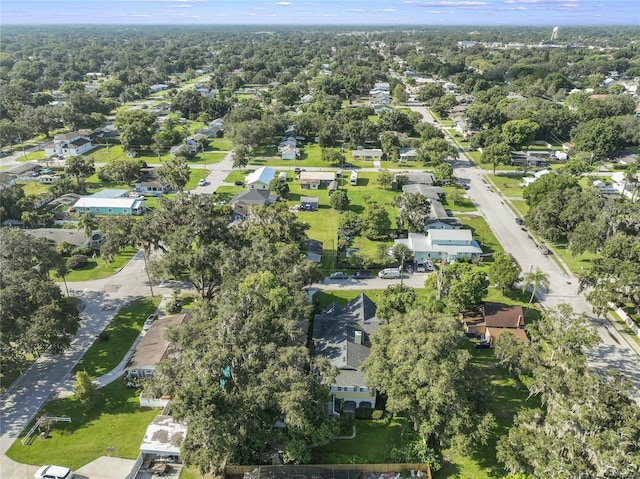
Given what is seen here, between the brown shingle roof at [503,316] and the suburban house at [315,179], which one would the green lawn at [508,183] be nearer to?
the suburban house at [315,179]

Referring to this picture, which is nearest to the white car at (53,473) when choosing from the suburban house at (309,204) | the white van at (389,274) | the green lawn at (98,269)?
the green lawn at (98,269)

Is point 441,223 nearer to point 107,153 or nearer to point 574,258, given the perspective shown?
point 574,258

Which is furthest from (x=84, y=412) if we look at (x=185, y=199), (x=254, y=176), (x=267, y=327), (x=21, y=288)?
(x=254, y=176)

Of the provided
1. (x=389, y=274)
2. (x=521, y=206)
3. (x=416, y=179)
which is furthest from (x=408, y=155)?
(x=389, y=274)

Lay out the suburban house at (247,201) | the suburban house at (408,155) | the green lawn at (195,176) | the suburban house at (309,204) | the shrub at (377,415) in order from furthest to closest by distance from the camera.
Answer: the suburban house at (408,155) < the green lawn at (195,176) < the suburban house at (309,204) < the suburban house at (247,201) < the shrub at (377,415)

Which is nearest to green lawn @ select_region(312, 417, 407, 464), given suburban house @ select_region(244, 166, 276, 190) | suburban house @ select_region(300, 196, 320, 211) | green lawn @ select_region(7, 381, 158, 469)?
green lawn @ select_region(7, 381, 158, 469)

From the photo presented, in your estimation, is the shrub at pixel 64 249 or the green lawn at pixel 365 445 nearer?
the green lawn at pixel 365 445

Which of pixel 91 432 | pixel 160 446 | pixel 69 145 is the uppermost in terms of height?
pixel 69 145
